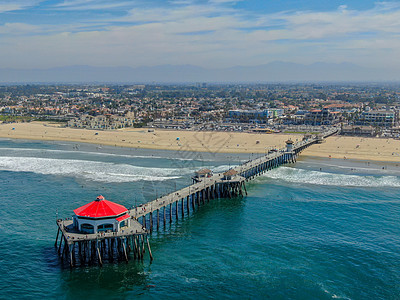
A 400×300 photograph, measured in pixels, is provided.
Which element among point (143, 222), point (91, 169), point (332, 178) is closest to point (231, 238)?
point (143, 222)

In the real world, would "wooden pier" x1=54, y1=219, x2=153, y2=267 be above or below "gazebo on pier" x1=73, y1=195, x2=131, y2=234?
below

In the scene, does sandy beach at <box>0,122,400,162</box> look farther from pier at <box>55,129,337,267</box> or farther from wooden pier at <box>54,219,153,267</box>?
wooden pier at <box>54,219,153,267</box>

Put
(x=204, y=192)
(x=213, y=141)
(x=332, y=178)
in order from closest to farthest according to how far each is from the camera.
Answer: (x=204, y=192) < (x=332, y=178) < (x=213, y=141)

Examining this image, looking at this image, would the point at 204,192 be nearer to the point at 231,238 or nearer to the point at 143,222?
the point at 231,238

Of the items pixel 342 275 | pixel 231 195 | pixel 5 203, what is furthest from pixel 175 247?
pixel 5 203

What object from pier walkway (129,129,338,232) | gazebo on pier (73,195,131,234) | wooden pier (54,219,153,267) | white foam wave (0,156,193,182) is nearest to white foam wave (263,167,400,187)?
pier walkway (129,129,338,232)

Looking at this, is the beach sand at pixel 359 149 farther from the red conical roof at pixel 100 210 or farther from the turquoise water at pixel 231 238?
the red conical roof at pixel 100 210

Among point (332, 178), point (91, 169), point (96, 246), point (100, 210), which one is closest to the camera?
point (96, 246)
